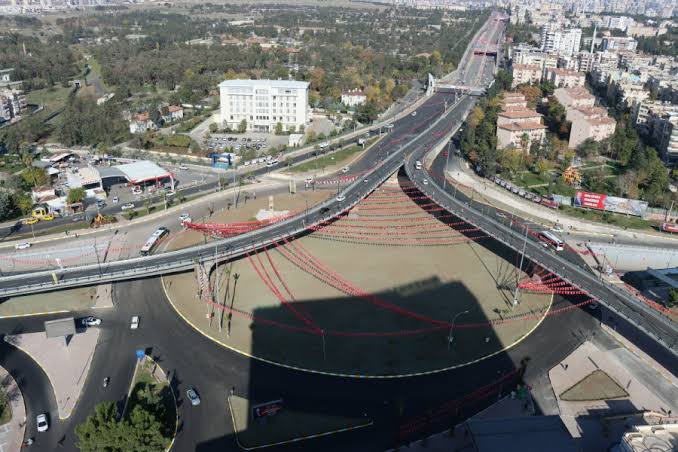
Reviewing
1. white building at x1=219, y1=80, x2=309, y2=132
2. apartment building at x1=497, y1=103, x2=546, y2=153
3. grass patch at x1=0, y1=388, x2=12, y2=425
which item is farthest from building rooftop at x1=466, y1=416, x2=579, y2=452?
white building at x1=219, y1=80, x2=309, y2=132

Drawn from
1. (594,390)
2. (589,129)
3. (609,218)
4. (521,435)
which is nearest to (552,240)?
(609,218)

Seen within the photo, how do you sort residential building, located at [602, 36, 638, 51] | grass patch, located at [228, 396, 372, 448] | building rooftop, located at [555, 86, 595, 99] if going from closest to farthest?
grass patch, located at [228, 396, 372, 448]
building rooftop, located at [555, 86, 595, 99]
residential building, located at [602, 36, 638, 51]

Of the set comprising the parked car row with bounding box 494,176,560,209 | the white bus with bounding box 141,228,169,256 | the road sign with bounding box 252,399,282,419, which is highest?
the parked car row with bounding box 494,176,560,209

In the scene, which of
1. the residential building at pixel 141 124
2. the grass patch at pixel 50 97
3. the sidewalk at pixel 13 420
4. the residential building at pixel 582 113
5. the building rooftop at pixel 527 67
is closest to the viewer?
the sidewalk at pixel 13 420

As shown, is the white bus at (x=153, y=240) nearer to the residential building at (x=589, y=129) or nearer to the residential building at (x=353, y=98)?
the residential building at (x=353, y=98)

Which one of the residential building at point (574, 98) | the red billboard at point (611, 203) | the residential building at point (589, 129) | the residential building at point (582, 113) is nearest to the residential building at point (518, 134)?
the residential building at point (589, 129)

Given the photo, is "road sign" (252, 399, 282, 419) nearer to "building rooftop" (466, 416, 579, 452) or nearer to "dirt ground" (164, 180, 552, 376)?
"dirt ground" (164, 180, 552, 376)

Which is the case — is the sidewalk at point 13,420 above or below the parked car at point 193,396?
below

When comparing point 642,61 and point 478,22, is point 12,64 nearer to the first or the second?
point 642,61
